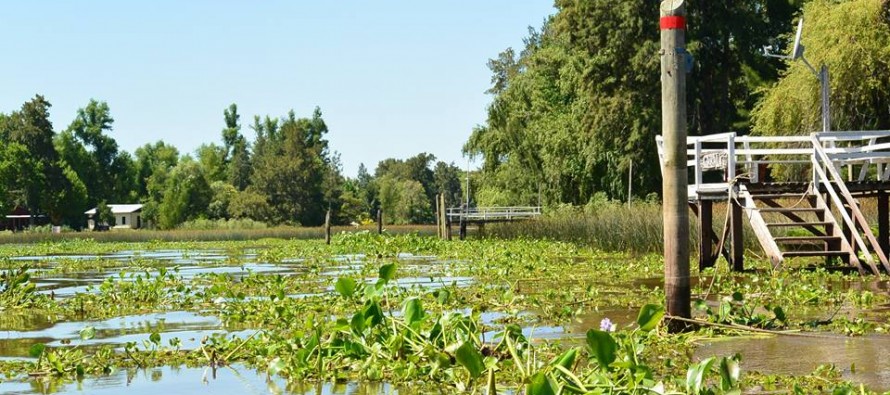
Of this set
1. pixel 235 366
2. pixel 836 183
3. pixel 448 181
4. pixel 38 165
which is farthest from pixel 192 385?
pixel 448 181

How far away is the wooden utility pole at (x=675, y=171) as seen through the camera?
10680mm

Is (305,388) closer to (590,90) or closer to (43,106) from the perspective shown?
(590,90)

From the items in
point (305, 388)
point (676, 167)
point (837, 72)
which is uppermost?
point (837, 72)

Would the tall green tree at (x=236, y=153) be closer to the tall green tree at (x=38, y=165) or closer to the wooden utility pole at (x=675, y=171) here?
Answer: the tall green tree at (x=38, y=165)

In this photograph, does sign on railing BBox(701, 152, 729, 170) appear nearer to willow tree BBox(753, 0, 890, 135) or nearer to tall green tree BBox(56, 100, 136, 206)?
willow tree BBox(753, 0, 890, 135)

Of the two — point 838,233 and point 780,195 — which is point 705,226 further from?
point 838,233

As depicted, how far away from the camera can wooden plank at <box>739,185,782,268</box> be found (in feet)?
61.7

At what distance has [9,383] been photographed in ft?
29.7

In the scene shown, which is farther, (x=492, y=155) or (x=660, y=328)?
(x=492, y=155)

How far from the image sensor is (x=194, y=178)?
394 feet

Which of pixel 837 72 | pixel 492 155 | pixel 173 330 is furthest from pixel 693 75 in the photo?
pixel 173 330

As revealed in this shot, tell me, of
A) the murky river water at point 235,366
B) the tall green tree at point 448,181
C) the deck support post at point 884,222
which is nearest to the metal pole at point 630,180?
the deck support post at point 884,222

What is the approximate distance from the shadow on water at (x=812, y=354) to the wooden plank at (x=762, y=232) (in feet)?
27.7

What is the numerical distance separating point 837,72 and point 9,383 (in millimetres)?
33094
